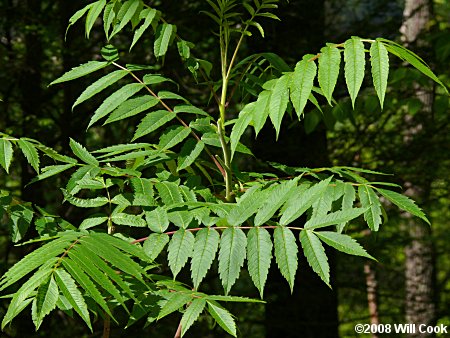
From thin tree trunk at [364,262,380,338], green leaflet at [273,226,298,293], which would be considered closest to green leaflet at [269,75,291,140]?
green leaflet at [273,226,298,293]

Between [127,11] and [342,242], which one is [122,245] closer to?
[342,242]

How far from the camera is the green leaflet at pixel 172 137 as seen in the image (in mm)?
2146

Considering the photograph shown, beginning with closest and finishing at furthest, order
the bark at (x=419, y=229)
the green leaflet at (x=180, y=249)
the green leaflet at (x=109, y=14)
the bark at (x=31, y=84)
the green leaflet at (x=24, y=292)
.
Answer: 1. the green leaflet at (x=24, y=292)
2. the green leaflet at (x=180, y=249)
3. the green leaflet at (x=109, y=14)
4. the bark at (x=31, y=84)
5. the bark at (x=419, y=229)

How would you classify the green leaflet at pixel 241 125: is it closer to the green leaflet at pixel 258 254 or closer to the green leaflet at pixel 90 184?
the green leaflet at pixel 258 254

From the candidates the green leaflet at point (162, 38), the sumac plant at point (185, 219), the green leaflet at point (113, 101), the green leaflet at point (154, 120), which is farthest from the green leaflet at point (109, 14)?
the green leaflet at point (154, 120)

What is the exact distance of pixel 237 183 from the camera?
7.79 ft

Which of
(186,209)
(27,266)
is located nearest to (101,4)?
(186,209)

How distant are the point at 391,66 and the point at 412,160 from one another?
2.46 feet

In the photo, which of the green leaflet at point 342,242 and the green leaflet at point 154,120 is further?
the green leaflet at point 154,120

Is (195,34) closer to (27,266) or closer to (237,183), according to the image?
(237,183)

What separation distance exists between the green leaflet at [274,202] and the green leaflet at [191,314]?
261 millimetres

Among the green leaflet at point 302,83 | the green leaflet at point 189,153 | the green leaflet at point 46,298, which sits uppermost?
the green leaflet at point 302,83

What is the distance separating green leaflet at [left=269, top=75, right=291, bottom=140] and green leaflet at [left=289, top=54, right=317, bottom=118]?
0.02m

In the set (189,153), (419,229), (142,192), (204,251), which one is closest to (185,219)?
(204,251)
